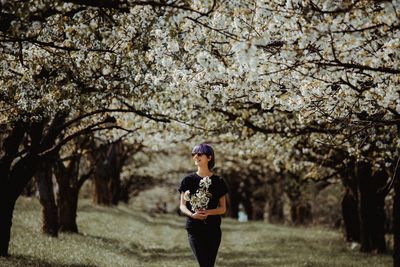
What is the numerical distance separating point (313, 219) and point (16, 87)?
4157cm

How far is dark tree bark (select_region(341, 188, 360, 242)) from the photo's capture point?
28.0m

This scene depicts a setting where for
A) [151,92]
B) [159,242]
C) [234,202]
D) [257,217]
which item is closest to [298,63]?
[151,92]

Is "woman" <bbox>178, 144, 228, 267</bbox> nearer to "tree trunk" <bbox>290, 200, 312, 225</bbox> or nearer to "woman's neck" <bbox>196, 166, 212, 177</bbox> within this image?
"woman's neck" <bbox>196, 166, 212, 177</bbox>

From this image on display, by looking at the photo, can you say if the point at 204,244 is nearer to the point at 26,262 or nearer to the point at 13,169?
the point at 26,262

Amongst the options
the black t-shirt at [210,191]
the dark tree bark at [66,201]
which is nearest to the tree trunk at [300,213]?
the dark tree bark at [66,201]

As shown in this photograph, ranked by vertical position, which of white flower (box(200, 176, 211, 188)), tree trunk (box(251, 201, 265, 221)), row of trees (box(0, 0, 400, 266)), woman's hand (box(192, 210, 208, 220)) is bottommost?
tree trunk (box(251, 201, 265, 221))

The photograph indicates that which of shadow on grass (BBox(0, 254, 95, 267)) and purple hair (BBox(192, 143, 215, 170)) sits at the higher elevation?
purple hair (BBox(192, 143, 215, 170))

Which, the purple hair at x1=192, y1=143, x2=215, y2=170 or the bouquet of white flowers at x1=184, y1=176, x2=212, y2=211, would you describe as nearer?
the bouquet of white flowers at x1=184, y1=176, x2=212, y2=211

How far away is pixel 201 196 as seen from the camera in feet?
29.0

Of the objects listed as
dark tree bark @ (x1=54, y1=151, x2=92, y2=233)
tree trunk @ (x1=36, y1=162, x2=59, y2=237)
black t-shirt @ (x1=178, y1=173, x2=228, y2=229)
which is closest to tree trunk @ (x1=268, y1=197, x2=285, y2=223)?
dark tree bark @ (x1=54, y1=151, x2=92, y2=233)

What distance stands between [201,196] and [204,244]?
802 millimetres

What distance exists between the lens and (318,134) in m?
18.2

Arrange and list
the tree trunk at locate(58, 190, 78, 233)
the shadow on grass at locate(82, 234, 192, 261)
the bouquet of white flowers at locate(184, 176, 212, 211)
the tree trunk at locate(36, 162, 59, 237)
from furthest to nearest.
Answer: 1. the tree trunk at locate(58, 190, 78, 233)
2. the tree trunk at locate(36, 162, 59, 237)
3. the shadow on grass at locate(82, 234, 192, 261)
4. the bouquet of white flowers at locate(184, 176, 212, 211)

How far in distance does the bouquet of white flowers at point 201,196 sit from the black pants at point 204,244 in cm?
42
